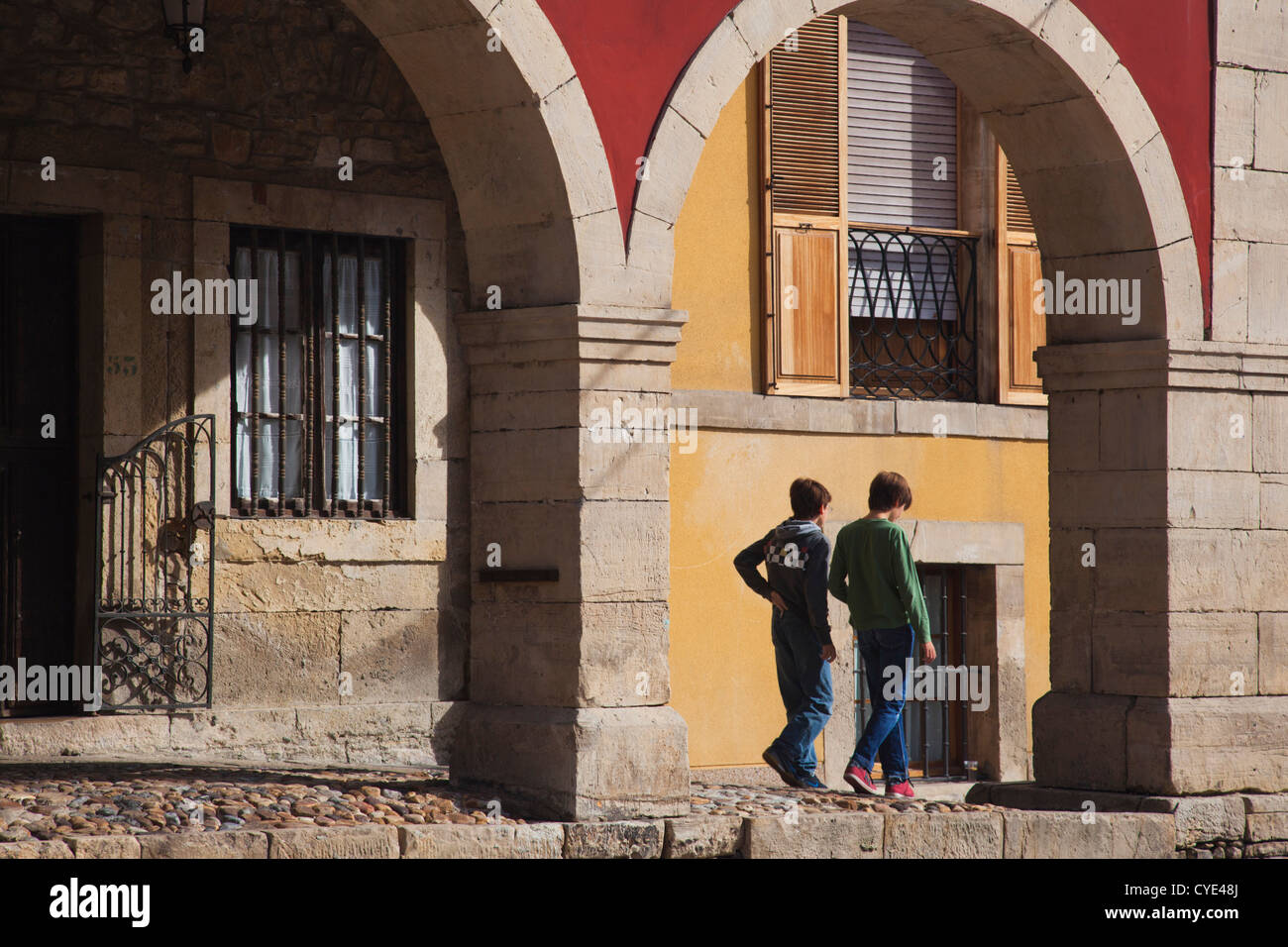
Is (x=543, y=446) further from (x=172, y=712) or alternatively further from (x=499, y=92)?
(x=172, y=712)

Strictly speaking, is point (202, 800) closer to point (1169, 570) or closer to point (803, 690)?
point (803, 690)

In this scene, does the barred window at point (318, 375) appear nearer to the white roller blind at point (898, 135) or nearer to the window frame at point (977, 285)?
the window frame at point (977, 285)

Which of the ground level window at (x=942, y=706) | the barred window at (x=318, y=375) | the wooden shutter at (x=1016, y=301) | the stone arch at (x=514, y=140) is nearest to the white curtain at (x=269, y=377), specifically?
the barred window at (x=318, y=375)

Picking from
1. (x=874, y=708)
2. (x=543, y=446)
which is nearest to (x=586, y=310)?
(x=543, y=446)

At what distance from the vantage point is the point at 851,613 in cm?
809

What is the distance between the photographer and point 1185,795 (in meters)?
8.20

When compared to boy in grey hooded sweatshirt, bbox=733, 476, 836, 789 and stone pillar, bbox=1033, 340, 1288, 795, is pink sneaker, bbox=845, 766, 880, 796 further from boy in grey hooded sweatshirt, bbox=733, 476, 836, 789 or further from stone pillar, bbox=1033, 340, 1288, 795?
stone pillar, bbox=1033, 340, 1288, 795

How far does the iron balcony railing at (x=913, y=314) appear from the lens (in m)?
11.1

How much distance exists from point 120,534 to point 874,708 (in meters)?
3.38

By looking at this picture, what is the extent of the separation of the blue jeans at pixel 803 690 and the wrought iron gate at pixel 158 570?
256cm

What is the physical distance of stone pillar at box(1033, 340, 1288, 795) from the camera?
8352 mm

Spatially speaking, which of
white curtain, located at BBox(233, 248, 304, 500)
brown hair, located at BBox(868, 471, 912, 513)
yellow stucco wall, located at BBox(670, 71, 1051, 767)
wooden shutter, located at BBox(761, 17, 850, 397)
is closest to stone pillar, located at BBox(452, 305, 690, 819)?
brown hair, located at BBox(868, 471, 912, 513)

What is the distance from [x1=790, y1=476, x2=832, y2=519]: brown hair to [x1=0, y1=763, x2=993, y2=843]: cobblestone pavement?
117 cm
